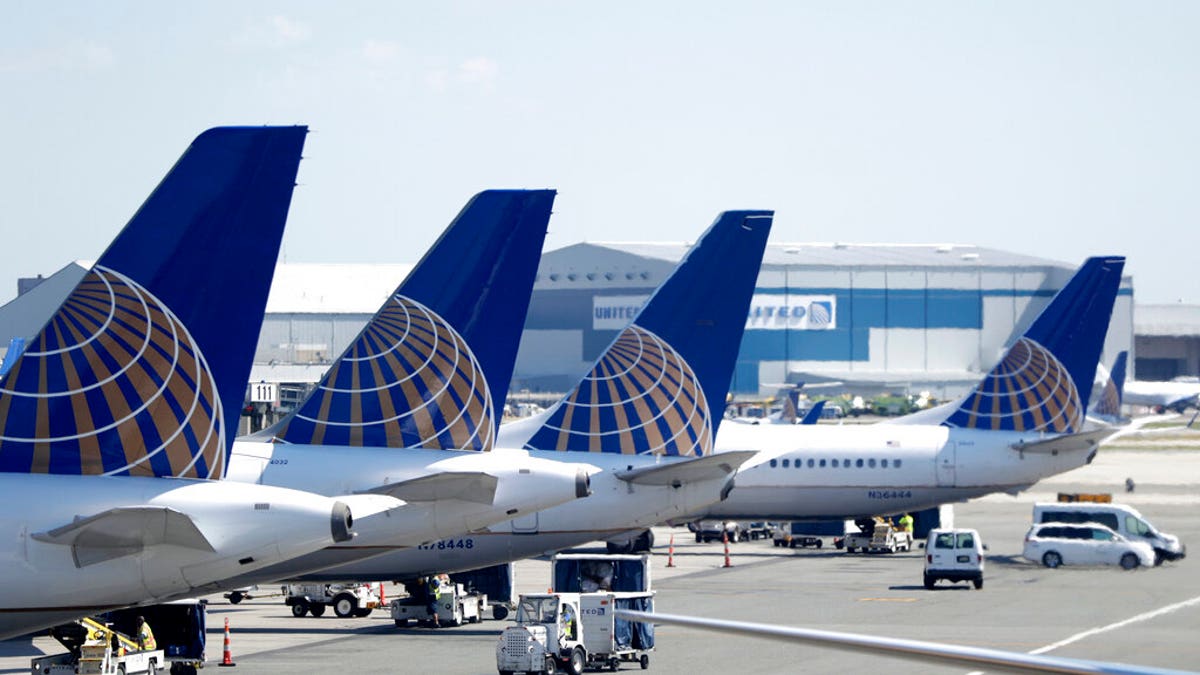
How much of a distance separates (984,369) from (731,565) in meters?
120

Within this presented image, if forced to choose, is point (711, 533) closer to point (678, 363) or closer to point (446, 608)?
point (678, 363)

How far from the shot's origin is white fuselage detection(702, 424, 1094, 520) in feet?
199

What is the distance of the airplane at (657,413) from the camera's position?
127ft

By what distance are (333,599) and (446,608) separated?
3.70m

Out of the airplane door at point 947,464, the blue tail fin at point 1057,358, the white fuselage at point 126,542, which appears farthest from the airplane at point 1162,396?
the white fuselage at point 126,542

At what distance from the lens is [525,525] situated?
38438 mm

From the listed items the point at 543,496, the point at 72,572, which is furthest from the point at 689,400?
the point at 72,572

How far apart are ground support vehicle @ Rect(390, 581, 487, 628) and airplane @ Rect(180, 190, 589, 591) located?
7.43m

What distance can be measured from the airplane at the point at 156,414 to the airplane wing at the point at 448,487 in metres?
7.52

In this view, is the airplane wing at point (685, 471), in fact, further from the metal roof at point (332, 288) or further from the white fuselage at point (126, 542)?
the metal roof at point (332, 288)

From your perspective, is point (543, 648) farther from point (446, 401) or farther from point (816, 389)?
point (816, 389)

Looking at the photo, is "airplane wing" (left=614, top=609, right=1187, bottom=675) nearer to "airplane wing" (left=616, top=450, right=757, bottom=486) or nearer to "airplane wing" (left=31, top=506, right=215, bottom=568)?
"airplane wing" (left=31, top=506, right=215, bottom=568)

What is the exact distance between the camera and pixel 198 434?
21.9 metres

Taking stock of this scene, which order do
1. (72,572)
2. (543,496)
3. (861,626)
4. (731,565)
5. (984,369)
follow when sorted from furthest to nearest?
(984,369) → (731,565) → (861,626) → (543,496) → (72,572)
